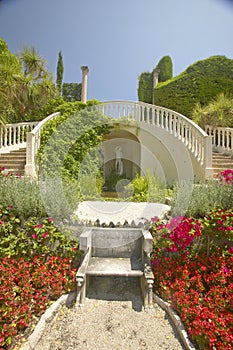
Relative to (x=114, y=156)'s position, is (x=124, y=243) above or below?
below

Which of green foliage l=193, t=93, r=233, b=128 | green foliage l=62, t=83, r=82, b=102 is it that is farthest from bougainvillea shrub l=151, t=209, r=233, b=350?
green foliage l=62, t=83, r=82, b=102

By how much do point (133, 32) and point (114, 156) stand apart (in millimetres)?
5270

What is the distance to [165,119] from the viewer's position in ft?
21.3

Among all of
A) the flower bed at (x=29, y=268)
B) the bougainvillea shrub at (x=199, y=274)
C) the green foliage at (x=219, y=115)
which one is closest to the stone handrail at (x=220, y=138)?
the green foliage at (x=219, y=115)

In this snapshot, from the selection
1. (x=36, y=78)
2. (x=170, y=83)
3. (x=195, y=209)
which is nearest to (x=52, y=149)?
(x=195, y=209)

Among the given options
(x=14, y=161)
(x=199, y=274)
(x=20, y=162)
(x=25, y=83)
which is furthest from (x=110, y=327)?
(x=25, y=83)

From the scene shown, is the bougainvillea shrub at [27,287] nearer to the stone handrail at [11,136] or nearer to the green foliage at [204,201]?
the green foliage at [204,201]

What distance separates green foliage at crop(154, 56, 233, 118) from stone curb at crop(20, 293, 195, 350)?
849 cm

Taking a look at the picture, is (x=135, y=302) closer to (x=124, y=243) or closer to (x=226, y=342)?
(x=124, y=243)

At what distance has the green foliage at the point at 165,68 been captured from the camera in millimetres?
12922

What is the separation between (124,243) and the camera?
2920 mm

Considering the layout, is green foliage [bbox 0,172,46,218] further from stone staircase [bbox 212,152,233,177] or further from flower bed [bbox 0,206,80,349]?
stone staircase [bbox 212,152,233,177]

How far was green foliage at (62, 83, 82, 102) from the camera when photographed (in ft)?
58.4

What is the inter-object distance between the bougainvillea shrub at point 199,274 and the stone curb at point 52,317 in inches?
2.4
